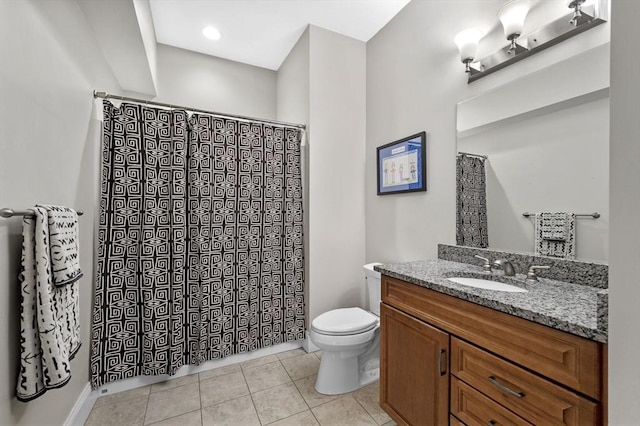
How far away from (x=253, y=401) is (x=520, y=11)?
2.58 meters

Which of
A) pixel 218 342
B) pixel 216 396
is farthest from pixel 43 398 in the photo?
pixel 218 342

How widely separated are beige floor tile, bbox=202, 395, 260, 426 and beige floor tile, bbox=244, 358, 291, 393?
14 cm

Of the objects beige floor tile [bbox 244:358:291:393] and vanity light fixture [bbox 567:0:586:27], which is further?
beige floor tile [bbox 244:358:291:393]

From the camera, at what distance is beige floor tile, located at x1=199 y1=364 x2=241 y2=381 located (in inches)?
79.8

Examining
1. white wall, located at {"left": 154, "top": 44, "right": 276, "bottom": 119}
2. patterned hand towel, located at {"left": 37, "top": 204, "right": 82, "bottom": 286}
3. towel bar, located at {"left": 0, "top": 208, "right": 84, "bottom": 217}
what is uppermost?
white wall, located at {"left": 154, "top": 44, "right": 276, "bottom": 119}

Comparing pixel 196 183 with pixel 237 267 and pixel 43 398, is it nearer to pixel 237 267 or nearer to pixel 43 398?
pixel 237 267

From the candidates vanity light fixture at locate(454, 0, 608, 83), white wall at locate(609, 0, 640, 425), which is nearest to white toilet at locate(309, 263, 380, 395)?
white wall at locate(609, 0, 640, 425)

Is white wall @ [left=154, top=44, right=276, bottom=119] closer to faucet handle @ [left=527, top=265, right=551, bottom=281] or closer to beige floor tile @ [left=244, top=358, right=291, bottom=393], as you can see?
beige floor tile @ [left=244, top=358, right=291, bottom=393]

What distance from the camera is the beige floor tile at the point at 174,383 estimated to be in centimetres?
190

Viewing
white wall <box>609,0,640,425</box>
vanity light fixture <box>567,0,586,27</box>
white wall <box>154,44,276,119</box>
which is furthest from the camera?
white wall <box>154,44,276,119</box>

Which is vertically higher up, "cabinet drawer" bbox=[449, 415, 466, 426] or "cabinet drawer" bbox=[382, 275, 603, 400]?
"cabinet drawer" bbox=[382, 275, 603, 400]

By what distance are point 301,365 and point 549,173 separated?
6.58ft

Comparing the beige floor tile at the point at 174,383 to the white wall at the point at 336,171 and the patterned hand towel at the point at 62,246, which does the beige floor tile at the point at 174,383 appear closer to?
the white wall at the point at 336,171

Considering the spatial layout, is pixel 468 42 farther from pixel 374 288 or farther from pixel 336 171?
pixel 374 288
